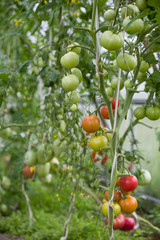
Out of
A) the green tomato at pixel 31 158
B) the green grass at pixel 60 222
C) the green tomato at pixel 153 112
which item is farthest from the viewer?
the green tomato at pixel 31 158

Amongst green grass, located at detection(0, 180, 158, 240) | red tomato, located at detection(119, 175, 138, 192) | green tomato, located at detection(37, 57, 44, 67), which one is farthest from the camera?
green grass, located at detection(0, 180, 158, 240)

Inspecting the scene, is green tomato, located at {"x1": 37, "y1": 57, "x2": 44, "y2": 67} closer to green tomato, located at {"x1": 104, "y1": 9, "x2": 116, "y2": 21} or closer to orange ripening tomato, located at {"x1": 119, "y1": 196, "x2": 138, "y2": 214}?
green tomato, located at {"x1": 104, "y1": 9, "x2": 116, "y2": 21}

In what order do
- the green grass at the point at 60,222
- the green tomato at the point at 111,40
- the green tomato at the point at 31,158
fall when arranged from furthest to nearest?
the green tomato at the point at 31,158
the green grass at the point at 60,222
the green tomato at the point at 111,40

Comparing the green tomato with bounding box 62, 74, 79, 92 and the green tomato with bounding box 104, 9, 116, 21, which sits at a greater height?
the green tomato with bounding box 104, 9, 116, 21

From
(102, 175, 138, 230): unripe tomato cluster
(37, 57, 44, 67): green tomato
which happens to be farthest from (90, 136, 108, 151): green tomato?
(37, 57, 44, 67): green tomato

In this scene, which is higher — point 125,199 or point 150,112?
point 150,112

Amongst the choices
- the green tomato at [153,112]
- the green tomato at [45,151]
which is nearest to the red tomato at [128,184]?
the green tomato at [153,112]

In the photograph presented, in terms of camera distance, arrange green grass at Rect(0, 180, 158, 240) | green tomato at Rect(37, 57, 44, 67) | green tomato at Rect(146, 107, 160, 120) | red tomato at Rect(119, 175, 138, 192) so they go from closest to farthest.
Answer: red tomato at Rect(119, 175, 138, 192), green tomato at Rect(146, 107, 160, 120), green tomato at Rect(37, 57, 44, 67), green grass at Rect(0, 180, 158, 240)

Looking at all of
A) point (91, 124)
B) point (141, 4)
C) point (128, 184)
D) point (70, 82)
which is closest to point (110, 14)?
point (141, 4)

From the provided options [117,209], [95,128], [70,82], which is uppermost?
[70,82]

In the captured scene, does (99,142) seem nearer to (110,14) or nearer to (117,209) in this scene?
(117,209)

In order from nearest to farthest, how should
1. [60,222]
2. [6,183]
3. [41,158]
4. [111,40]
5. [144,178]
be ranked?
1. [111,40]
2. [144,178]
3. [41,158]
4. [60,222]
5. [6,183]

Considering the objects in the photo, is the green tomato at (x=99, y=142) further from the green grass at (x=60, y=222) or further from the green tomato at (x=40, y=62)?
the green tomato at (x=40, y=62)

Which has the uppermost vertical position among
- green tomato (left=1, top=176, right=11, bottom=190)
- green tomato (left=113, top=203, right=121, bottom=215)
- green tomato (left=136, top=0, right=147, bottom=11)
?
green tomato (left=136, top=0, right=147, bottom=11)
